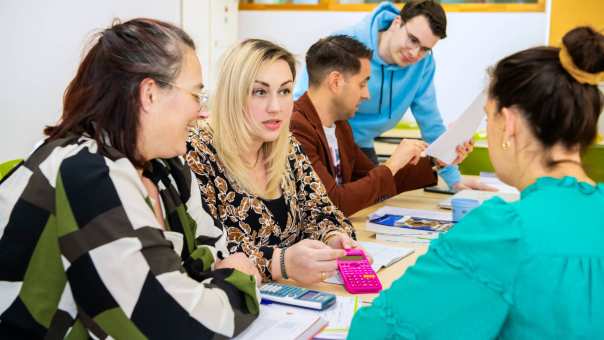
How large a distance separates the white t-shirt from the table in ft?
0.65

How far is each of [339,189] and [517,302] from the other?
132 cm

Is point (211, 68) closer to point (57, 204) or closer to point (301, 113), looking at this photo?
point (301, 113)

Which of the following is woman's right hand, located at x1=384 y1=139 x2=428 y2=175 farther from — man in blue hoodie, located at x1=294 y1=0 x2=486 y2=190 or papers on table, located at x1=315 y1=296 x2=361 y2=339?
papers on table, located at x1=315 y1=296 x2=361 y2=339

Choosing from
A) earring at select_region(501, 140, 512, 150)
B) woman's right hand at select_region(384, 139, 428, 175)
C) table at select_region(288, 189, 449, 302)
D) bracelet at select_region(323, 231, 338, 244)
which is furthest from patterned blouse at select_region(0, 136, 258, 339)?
woman's right hand at select_region(384, 139, 428, 175)

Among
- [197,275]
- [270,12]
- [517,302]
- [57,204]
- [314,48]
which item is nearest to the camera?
[517,302]

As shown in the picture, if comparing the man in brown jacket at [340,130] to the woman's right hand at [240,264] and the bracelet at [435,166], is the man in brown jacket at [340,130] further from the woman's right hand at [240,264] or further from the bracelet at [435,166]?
the woman's right hand at [240,264]

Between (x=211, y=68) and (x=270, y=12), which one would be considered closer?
(x=211, y=68)

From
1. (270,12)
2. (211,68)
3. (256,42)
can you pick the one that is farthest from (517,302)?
(270,12)

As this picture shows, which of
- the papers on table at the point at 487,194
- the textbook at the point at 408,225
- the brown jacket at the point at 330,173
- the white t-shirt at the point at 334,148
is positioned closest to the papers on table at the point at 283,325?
the textbook at the point at 408,225

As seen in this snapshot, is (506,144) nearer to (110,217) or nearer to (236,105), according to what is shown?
(110,217)

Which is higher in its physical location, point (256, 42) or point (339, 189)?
point (256, 42)

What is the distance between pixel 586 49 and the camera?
0.97 m

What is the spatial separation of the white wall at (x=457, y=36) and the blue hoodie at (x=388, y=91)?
1.41 metres

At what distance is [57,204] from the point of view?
1.02 m
